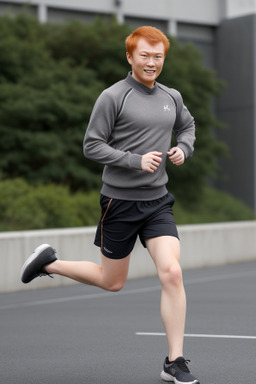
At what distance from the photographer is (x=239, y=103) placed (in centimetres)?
2942

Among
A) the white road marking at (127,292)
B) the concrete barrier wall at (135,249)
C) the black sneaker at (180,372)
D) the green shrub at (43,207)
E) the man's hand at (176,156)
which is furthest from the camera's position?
the green shrub at (43,207)

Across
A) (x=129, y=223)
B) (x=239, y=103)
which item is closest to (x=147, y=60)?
(x=129, y=223)

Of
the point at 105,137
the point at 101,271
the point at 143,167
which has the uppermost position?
the point at 105,137

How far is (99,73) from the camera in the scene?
22844 mm

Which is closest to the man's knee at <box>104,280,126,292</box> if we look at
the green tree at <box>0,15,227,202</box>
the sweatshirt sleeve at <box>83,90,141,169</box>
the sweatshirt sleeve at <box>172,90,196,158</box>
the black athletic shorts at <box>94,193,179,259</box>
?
the black athletic shorts at <box>94,193,179,259</box>

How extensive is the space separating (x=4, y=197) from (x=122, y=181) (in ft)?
35.1

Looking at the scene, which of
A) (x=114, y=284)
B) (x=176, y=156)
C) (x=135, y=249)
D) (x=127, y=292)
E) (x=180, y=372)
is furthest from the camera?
(x=135, y=249)

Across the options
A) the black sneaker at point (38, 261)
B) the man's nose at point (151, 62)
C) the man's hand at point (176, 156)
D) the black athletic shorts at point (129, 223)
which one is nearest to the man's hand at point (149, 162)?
the man's hand at point (176, 156)

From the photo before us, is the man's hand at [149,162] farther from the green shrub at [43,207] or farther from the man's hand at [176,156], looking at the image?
the green shrub at [43,207]

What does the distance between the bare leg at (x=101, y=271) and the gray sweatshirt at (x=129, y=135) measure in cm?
47

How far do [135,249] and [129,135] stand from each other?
8.59 metres

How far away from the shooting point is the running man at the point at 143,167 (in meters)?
6.05

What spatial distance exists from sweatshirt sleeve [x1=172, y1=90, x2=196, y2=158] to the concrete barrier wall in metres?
6.26

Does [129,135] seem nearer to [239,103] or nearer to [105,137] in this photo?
[105,137]
